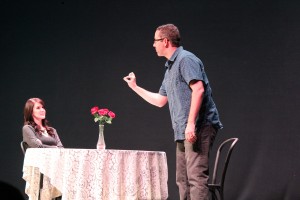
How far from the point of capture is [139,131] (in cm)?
490

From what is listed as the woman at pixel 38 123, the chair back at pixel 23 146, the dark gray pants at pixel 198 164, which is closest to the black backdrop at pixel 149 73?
the woman at pixel 38 123

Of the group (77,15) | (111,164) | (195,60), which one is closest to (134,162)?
(111,164)

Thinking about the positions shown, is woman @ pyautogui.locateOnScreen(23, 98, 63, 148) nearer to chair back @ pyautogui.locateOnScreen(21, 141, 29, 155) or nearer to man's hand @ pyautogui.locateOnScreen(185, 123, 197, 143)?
chair back @ pyautogui.locateOnScreen(21, 141, 29, 155)

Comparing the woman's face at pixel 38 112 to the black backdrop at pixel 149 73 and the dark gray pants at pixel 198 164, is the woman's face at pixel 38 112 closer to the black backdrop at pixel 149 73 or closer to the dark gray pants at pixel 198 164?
the black backdrop at pixel 149 73

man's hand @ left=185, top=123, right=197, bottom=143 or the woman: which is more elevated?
man's hand @ left=185, top=123, right=197, bottom=143

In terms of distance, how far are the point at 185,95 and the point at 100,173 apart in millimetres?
715

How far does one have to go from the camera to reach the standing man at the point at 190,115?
2547 mm

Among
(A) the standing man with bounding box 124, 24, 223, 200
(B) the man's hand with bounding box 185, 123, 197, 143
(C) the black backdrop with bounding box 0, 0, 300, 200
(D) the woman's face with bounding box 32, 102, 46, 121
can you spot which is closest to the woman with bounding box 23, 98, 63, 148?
(D) the woman's face with bounding box 32, 102, 46, 121

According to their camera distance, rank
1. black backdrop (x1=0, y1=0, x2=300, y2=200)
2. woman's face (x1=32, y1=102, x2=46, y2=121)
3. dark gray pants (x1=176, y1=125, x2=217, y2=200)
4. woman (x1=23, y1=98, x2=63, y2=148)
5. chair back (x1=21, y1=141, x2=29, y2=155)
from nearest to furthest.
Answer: dark gray pants (x1=176, y1=125, x2=217, y2=200) < chair back (x1=21, y1=141, x2=29, y2=155) < woman (x1=23, y1=98, x2=63, y2=148) < woman's face (x1=32, y1=102, x2=46, y2=121) < black backdrop (x1=0, y1=0, x2=300, y2=200)

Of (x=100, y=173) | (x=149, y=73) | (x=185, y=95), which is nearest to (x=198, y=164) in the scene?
(x=185, y=95)

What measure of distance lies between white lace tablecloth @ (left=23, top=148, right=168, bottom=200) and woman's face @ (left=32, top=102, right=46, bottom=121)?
1234mm

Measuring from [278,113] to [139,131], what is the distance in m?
1.50

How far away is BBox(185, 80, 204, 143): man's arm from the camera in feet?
8.34

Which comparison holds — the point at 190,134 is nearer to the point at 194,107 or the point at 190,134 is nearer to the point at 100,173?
the point at 194,107
